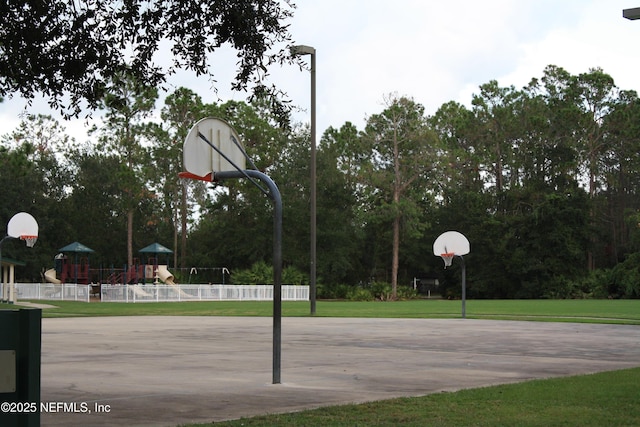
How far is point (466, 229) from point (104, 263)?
3241cm

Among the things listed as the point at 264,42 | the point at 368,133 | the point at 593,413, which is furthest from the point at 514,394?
the point at 368,133

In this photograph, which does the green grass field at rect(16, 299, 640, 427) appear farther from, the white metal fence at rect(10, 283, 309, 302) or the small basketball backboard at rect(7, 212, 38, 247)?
the white metal fence at rect(10, 283, 309, 302)

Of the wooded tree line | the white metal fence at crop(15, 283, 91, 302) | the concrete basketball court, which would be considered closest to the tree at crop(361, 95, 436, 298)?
the wooded tree line

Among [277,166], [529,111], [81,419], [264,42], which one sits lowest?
[81,419]

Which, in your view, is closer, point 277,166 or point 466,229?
point 277,166

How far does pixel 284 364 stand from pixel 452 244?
21.0 meters

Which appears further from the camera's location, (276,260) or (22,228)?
(22,228)

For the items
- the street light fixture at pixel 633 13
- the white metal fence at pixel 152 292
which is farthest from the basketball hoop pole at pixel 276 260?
the white metal fence at pixel 152 292

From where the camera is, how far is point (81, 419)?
8.18 metres

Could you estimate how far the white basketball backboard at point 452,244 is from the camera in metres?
33.5

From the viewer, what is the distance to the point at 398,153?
69.0 metres

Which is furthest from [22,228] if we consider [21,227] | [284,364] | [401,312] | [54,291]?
[284,364]

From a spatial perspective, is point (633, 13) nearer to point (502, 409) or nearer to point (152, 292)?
point (502, 409)

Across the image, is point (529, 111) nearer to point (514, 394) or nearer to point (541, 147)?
point (541, 147)
